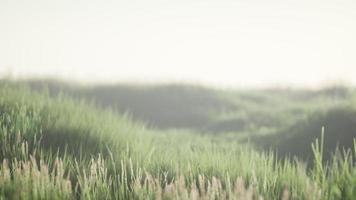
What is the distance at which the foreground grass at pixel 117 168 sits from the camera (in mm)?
4383

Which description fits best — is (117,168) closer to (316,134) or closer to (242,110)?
(316,134)

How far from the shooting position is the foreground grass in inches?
173

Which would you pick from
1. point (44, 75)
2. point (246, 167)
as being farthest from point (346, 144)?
point (44, 75)

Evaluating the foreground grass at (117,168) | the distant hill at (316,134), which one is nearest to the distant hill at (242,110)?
the distant hill at (316,134)

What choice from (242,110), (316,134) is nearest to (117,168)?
(316,134)

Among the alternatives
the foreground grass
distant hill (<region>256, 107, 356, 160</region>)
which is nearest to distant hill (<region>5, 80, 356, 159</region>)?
distant hill (<region>256, 107, 356, 160</region>)

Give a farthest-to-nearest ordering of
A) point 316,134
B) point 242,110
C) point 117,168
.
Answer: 1. point 242,110
2. point 316,134
3. point 117,168

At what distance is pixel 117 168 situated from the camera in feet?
19.8

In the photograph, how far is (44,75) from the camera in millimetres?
22219

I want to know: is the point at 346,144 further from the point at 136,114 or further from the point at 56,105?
the point at 136,114

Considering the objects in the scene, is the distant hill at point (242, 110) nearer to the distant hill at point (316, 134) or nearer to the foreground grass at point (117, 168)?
the distant hill at point (316, 134)

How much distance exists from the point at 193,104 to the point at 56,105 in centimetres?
1212

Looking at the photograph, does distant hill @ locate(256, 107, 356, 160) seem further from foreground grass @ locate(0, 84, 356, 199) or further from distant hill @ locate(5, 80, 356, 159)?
foreground grass @ locate(0, 84, 356, 199)

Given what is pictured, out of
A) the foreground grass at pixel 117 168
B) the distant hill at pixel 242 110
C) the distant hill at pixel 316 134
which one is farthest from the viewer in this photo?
the distant hill at pixel 242 110
